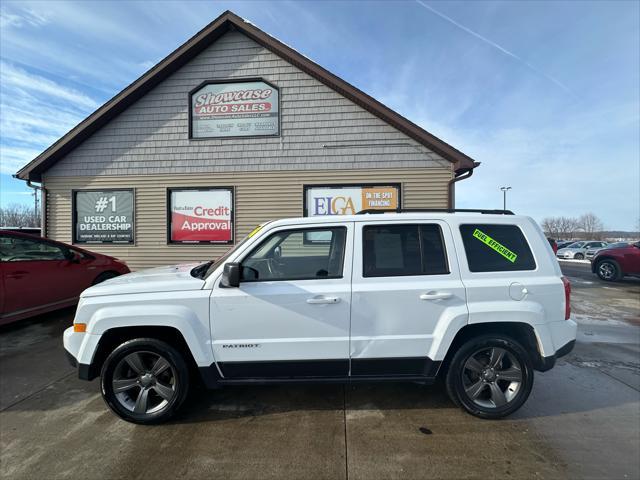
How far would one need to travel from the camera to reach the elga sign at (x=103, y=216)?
8805mm

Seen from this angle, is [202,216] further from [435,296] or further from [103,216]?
[435,296]

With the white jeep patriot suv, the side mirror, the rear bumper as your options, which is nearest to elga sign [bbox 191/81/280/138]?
the white jeep patriot suv

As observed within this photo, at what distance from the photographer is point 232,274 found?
8.42 ft

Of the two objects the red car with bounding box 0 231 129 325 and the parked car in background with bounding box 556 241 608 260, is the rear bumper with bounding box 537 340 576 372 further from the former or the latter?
the parked car in background with bounding box 556 241 608 260

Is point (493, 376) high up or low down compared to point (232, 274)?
down

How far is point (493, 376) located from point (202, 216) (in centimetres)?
769

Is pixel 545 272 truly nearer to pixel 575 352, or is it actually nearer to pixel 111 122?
pixel 575 352

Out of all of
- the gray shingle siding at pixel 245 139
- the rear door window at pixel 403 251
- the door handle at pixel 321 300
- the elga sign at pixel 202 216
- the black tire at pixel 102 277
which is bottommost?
the black tire at pixel 102 277

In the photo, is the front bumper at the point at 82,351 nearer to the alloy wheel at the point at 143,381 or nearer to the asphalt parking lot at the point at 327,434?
the alloy wheel at the point at 143,381

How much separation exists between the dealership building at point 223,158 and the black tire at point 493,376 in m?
5.64

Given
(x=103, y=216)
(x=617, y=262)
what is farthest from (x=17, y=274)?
(x=617, y=262)

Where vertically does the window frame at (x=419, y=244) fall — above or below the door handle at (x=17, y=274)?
above

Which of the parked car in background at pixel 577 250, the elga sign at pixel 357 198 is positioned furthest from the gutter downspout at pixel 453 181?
the parked car in background at pixel 577 250

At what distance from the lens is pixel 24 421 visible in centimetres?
285
